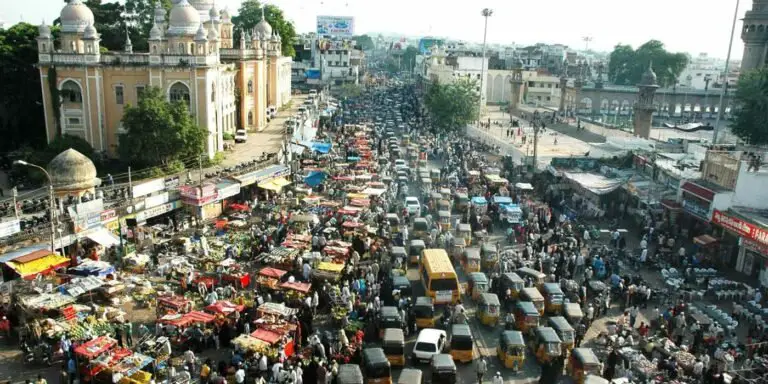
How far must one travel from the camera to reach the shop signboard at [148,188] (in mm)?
26797

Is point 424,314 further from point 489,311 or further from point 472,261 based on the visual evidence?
point 472,261

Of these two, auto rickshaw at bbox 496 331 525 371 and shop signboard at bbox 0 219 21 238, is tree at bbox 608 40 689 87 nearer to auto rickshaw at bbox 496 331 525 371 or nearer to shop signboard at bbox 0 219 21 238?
auto rickshaw at bbox 496 331 525 371

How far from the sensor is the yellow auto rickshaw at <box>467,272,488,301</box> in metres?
21.8

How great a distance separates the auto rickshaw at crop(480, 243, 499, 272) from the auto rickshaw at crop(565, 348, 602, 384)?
767 cm

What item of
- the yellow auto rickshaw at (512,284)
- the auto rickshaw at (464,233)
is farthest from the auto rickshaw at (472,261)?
the auto rickshaw at (464,233)

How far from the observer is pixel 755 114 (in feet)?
145

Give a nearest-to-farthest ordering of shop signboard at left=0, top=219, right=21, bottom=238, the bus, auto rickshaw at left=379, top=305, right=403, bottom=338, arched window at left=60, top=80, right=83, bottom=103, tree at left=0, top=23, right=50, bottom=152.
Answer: auto rickshaw at left=379, top=305, right=403, bottom=338 → the bus → shop signboard at left=0, top=219, right=21, bottom=238 → arched window at left=60, top=80, right=83, bottom=103 → tree at left=0, top=23, right=50, bottom=152

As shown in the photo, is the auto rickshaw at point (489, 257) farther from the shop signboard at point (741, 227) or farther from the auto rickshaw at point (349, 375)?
the auto rickshaw at point (349, 375)

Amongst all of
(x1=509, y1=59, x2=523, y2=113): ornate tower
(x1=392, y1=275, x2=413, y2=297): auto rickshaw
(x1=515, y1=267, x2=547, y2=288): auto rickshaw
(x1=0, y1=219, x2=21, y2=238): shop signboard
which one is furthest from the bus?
(x1=509, y1=59, x2=523, y2=113): ornate tower

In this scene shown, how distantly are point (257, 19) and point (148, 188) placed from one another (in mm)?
46663

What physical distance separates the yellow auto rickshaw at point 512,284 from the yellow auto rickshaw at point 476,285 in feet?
2.13

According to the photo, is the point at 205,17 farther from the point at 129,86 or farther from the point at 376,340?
the point at 376,340

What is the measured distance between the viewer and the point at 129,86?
3703cm

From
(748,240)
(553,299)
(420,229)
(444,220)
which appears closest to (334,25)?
(444,220)
